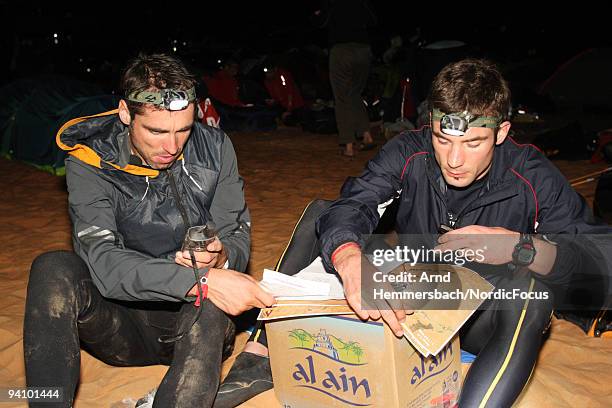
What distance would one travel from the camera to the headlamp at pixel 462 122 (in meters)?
2.27

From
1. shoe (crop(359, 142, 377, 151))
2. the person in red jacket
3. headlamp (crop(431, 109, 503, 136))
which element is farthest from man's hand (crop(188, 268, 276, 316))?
the person in red jacket

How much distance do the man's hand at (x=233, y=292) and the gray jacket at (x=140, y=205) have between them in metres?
0.09

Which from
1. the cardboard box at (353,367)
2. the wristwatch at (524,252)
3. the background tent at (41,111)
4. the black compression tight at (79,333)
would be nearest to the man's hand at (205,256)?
the black compression tight at (79,333)

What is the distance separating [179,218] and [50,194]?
4.43 meters

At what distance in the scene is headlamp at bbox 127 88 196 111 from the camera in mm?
2273

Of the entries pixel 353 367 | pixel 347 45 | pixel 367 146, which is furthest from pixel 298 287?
pixel 367 146

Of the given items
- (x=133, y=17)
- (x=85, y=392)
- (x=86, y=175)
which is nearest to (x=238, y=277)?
(x=86, y=175)

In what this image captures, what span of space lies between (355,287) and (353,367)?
0.28 metres

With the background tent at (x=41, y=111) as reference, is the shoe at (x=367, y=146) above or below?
below

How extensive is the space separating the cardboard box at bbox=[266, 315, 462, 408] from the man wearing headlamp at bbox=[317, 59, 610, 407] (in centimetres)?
11

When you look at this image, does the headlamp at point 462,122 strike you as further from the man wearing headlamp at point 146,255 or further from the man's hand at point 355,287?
the man wearing headlamp at point 146,255

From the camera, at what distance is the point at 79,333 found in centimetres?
223

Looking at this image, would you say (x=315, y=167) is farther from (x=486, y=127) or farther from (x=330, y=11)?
(x=486, y=127)

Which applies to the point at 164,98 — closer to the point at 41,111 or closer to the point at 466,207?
the point at 466,207
